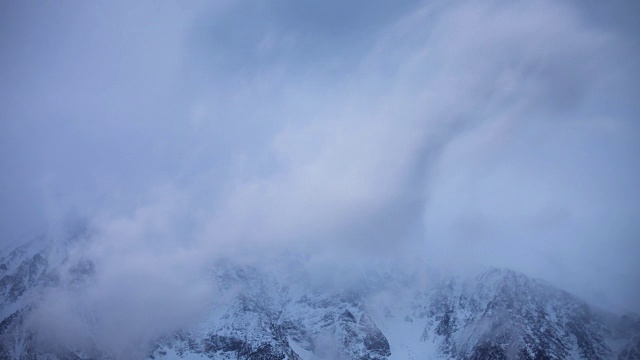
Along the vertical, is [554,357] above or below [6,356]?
below

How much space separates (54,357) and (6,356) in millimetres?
20972

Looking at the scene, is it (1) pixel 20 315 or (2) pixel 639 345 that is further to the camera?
(1) pixel 20 315

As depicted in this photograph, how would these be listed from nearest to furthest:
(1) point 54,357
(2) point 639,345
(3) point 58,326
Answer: (2) point 639,345
(1) point 54,357
(3) point 58,326

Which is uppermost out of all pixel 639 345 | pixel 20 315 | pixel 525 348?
pixel 20 315

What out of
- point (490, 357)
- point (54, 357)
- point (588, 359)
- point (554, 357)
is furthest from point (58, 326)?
point (588, 359)

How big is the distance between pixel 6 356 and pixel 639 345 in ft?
1033

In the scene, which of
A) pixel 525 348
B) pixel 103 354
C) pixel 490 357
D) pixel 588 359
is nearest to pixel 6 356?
pixel 103 354

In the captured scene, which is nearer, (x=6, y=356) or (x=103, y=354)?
(x=6, y=356)

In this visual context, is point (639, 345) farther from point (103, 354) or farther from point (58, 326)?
point (58, 326)

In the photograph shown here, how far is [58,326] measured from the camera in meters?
196

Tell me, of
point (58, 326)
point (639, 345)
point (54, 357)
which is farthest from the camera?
point (58, 326)

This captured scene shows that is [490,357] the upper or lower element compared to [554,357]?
upper

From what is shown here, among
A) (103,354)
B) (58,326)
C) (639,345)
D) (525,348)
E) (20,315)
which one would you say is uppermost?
(20,315)

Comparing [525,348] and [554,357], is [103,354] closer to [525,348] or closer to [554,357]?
[525,348]
